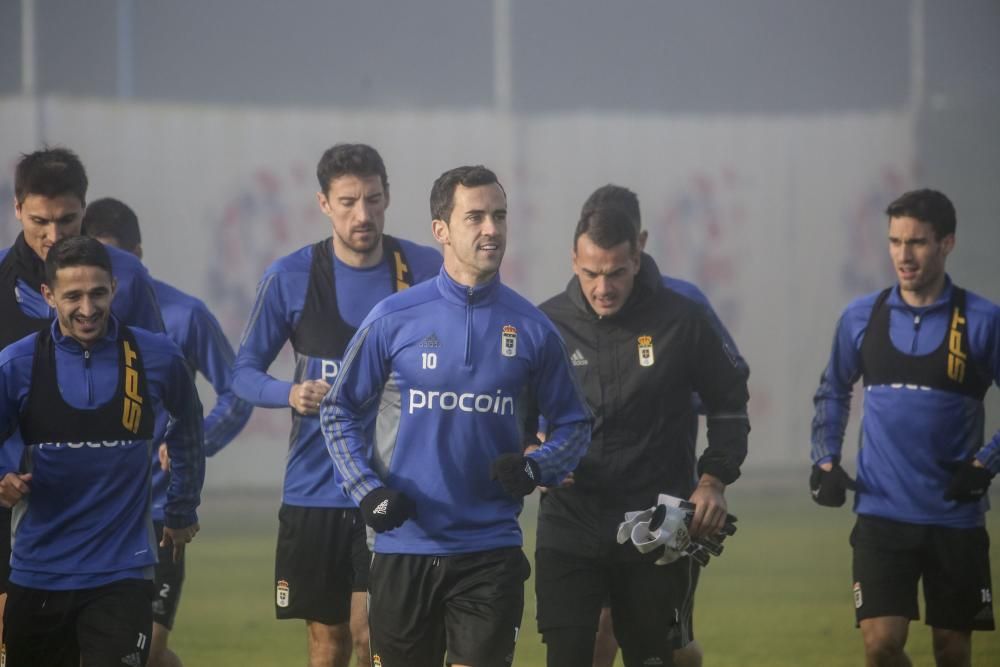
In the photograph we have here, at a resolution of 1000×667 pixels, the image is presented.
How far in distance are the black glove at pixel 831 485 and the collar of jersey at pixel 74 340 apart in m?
3.50

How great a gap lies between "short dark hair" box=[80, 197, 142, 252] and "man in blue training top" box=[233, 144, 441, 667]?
1300mm

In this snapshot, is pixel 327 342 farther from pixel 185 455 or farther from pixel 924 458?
pixel 924 458

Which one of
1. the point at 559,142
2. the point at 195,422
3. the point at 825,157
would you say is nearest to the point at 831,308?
the point at 825,157

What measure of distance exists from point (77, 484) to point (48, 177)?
146 centimetres

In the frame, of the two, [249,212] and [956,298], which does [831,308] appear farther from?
[956,298]

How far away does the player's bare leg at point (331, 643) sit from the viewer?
815 centimetres

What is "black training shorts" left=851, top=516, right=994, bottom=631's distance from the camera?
26.6 ft

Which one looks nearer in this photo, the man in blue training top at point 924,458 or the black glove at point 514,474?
the black glove at point 514,474

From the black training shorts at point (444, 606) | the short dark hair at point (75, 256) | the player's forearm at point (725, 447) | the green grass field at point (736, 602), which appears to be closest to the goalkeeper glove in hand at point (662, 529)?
the player's forearm at point (725, 447)

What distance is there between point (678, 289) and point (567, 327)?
0.94 metres

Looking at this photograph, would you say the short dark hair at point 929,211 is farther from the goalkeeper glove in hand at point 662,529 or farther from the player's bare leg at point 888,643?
the goalkeeper glove in hand at point 662,529

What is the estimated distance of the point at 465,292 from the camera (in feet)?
21.4

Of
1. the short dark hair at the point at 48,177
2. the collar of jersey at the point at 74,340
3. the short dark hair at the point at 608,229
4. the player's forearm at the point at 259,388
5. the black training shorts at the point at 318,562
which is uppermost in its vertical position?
the short dark hair at the point at 48,177

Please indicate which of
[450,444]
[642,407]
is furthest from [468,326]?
[642,407]
